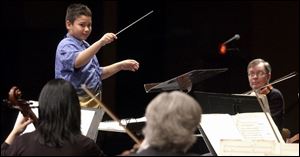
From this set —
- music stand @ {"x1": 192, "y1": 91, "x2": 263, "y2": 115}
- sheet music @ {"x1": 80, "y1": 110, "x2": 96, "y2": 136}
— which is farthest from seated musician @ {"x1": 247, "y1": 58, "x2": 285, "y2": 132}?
sheet music @ {"x1": 80, "y1": 110, "x2": 96, "y2": 136}

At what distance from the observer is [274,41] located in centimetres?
644

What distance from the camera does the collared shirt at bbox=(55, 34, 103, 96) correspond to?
3.65 m

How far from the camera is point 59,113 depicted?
2.65m

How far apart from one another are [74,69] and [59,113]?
1036 millimetres

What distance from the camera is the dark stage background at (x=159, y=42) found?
564 centimetres

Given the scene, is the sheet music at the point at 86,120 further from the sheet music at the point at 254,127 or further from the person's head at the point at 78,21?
the sheet music at the point at 254,127

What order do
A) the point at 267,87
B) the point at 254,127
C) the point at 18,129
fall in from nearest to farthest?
the point at 18,129, the point at 254,127, the point at 267,87

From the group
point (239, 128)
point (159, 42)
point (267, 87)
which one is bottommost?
point (267, 87)

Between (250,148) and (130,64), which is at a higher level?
(130,64)

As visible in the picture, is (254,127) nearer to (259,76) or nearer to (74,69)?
(74,69)

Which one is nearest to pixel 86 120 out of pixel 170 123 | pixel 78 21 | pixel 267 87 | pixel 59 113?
pixel 59 113

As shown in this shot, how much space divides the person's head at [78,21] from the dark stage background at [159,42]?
6.41 feet

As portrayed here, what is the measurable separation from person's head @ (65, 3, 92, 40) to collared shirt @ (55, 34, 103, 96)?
0.05 meters

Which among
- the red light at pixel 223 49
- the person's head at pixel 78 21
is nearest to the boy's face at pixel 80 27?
the person's head at pixel 78 21
